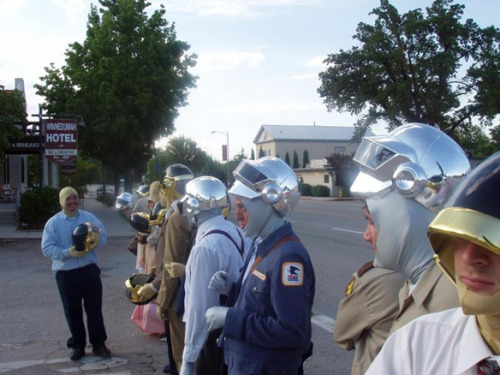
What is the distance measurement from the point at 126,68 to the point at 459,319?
3165 cm

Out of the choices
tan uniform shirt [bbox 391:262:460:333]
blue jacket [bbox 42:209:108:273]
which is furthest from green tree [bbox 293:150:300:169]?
tan uniform shirt [bbox 391:262:460:333]

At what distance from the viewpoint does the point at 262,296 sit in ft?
9.52

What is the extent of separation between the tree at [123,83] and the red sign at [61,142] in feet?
32.7

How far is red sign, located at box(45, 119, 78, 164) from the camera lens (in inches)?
780

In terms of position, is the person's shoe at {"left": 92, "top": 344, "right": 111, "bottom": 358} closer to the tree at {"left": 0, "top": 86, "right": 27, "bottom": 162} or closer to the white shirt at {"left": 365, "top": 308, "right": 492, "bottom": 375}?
the white shirt at {"left": 365, "top": 308, "right": 492, "bottom": 375}

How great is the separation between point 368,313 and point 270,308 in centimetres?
86

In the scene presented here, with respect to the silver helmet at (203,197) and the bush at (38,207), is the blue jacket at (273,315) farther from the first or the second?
the bush at (38,207)

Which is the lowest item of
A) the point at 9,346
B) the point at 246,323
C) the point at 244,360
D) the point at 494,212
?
the point at 9,346

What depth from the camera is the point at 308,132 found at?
10756cm

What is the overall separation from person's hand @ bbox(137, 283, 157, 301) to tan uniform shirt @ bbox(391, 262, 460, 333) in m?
3.41

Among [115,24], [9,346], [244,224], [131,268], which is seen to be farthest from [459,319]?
[115,24]

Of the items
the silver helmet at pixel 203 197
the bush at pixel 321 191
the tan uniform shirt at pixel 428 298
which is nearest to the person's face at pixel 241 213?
the silver helmet at pixel 203 197

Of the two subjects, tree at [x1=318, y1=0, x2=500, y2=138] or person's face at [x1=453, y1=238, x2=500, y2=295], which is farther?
tree at [x1=318, y1=0, x2=500, y2=138]

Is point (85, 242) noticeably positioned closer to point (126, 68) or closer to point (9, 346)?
point (9, 346)
